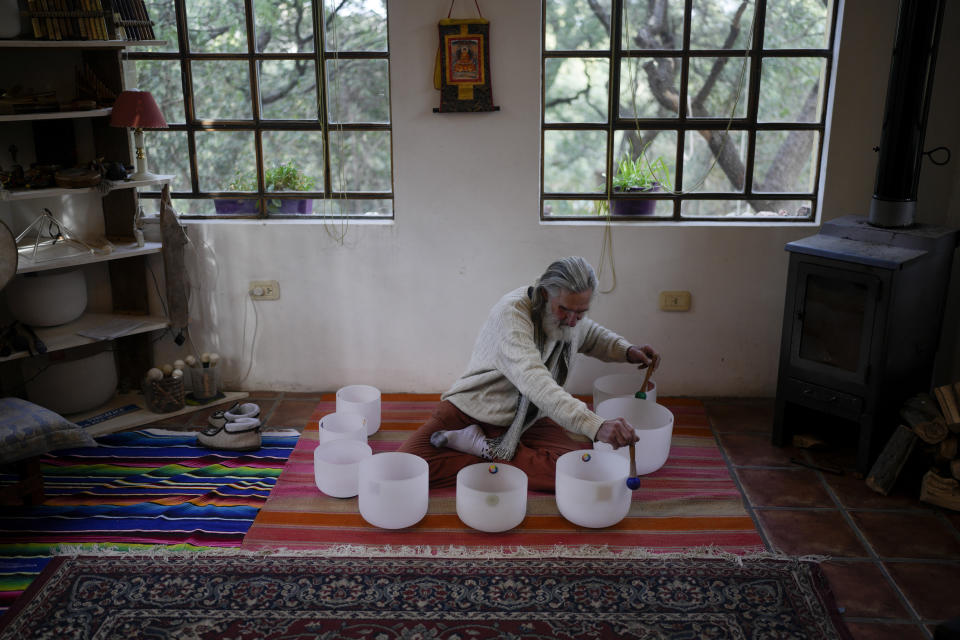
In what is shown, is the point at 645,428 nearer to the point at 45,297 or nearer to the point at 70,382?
the point at 70,382

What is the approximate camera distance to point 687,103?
3.99 metres

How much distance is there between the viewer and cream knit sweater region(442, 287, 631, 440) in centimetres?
300

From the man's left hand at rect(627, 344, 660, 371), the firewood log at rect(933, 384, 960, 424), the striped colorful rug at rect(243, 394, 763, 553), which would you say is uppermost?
the man's left hand at rect(627, 344, 660, 371)

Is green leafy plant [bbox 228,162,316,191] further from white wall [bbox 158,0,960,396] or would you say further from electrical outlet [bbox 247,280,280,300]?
electrical outlet [bbox 247,280,280,300]

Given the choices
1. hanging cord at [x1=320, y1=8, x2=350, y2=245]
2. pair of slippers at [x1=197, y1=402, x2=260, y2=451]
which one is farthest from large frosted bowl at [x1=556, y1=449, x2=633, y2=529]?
hanging cord at [x1=320, y1=8, x2=350, y2=245]

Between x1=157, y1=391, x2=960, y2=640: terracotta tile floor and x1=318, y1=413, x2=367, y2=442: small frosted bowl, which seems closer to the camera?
x1=157, y1=391, x2=960, y2=640: terracotta tile floor

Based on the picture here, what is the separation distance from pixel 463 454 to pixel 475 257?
1.16 metres

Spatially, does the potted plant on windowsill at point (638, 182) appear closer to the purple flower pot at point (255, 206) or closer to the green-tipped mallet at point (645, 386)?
the green-tipped mallet at point (645, 386)

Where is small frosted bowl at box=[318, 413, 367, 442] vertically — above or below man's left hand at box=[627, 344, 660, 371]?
below

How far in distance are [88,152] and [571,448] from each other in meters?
2.76

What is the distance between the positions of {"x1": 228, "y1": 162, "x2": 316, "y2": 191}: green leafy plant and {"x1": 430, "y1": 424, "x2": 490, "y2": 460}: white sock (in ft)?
5.27

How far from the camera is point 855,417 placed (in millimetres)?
3408

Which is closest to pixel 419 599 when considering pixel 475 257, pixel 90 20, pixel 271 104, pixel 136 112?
pixel 475 257

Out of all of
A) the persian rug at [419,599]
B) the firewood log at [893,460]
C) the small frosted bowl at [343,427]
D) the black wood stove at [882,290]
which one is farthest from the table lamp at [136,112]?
the firewood log at [893,460]
